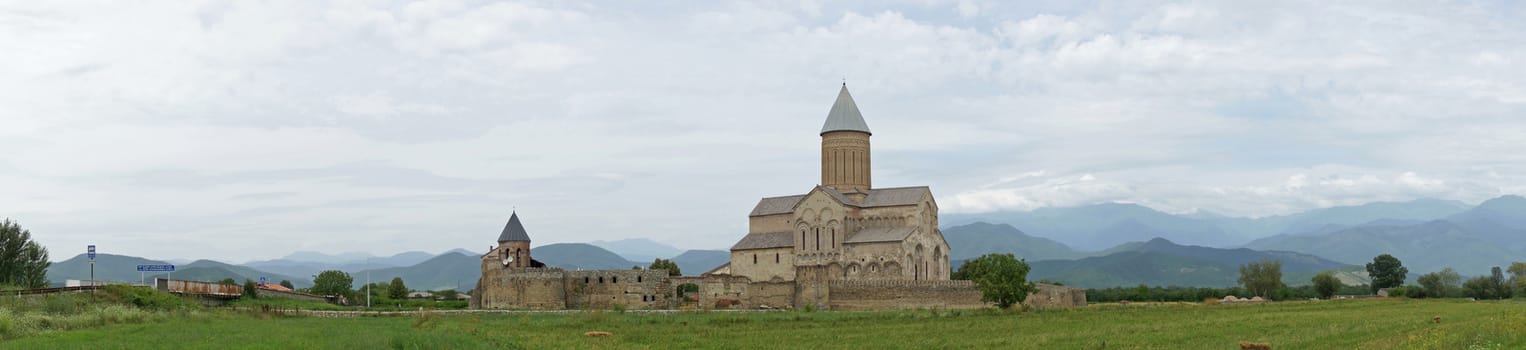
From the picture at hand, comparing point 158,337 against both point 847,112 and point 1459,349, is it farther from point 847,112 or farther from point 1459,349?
point 847,112

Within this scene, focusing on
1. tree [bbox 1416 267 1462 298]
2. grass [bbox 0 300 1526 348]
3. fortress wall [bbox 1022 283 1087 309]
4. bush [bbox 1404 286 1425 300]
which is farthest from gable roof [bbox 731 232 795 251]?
tree [bbox 1416 267 1462 298]

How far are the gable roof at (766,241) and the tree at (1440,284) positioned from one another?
140 feet

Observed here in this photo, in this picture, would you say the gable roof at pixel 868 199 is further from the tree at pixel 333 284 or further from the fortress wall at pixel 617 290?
the tree at pixel 333 284

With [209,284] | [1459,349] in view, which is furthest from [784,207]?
[1459,349]

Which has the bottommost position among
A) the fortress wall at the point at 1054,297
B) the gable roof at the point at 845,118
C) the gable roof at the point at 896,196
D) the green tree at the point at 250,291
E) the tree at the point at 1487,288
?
the tree at the point at 1487,288

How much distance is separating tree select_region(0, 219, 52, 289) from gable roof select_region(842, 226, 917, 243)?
42575 millimetres

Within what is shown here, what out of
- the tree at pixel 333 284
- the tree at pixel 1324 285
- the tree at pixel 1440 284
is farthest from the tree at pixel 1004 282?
the tree at pixel 333 284

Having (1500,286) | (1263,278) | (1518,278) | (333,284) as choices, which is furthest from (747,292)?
(1518,278)

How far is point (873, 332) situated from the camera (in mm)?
38906

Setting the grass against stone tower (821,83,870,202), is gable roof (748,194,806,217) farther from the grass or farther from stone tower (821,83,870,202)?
the grass

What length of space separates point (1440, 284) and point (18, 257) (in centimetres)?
9079

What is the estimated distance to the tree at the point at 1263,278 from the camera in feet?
304

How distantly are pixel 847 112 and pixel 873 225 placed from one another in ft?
28.3

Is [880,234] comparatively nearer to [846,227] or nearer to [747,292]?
[846,227]
